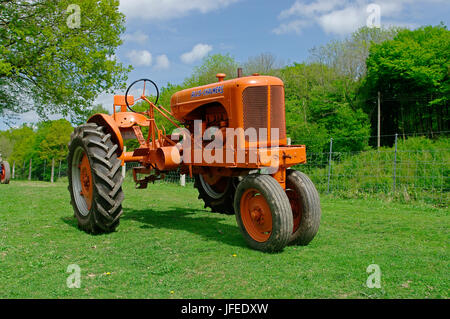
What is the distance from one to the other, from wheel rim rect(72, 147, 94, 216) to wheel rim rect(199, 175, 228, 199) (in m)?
2.20

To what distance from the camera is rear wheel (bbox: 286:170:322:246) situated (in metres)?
5.33

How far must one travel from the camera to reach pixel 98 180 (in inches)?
236

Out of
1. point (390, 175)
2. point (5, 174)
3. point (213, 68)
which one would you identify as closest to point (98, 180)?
point (390, 175)

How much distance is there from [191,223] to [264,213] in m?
2.32

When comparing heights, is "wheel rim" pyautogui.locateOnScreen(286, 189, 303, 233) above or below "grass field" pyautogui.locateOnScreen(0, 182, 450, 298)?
above

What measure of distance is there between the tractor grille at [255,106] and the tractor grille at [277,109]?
0.13 m

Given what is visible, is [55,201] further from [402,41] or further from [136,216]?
[402,41]

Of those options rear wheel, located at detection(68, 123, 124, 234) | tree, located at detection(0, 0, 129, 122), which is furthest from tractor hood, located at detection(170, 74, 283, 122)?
tree, located at detection(0, 0, 129, 122)

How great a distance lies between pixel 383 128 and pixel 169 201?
27271mm

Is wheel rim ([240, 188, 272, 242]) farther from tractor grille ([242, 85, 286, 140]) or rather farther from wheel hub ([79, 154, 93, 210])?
wheel hub ([79, 154, 93, 210])

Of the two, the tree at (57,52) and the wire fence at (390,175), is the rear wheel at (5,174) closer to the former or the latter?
the tree at (57,52)

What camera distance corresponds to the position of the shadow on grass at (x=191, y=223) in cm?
600

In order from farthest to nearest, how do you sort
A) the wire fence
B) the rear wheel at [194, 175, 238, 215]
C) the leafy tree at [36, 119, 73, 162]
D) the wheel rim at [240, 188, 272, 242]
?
the leafy tree at [36, 119, 73, 162] < the wire fence < the rear wheel at [194, 175, 238, 215] < the wheel rim at [240, 188, 272, 242]

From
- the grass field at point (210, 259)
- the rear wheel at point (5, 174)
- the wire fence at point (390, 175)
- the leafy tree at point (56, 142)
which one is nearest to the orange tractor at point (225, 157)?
the grass field at point (210, 259)
